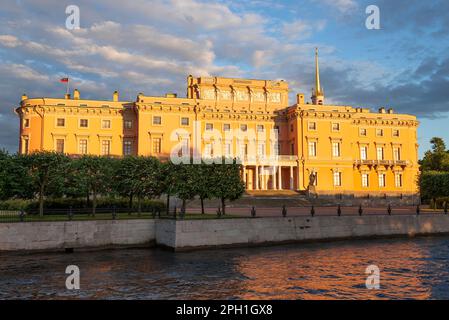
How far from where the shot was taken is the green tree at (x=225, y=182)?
114 feet

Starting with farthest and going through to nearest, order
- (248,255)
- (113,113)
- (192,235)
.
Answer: (113,113), (192,235), (248,255)

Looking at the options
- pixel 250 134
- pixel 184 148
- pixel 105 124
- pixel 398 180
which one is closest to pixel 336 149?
pixel 398 180

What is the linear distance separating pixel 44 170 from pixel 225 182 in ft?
45.9

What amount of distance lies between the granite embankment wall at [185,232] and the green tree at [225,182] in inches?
187

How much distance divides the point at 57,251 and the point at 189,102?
4466 centimetres

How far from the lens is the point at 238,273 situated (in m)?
21.0

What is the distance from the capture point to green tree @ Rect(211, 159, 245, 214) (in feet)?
114

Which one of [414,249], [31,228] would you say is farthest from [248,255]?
[31,228]

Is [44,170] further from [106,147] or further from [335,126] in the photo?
[335,126]

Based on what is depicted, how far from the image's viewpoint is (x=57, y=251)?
91.1 feet

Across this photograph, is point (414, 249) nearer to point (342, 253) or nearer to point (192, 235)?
point (342, 253)

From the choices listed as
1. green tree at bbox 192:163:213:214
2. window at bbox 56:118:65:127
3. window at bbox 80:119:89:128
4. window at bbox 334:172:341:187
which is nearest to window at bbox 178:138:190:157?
window at bbox 80:119:89:128

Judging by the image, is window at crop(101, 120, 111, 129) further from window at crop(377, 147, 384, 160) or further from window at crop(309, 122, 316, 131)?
window at crop(377, 147, 384, 160)

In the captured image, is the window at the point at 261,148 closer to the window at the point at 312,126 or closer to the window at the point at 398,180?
the window at the point at 312,126
